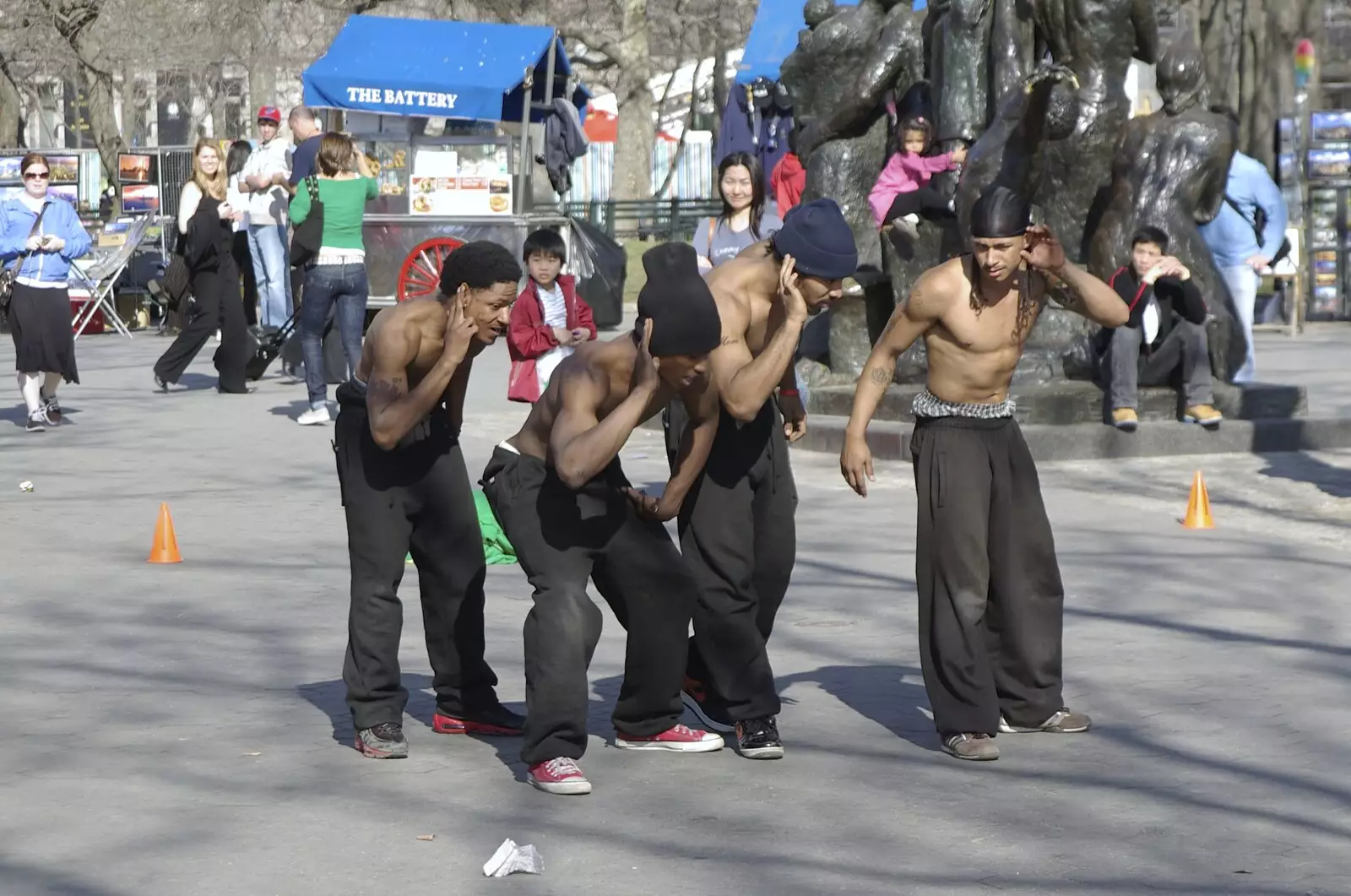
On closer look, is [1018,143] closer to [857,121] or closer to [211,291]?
[857,121]

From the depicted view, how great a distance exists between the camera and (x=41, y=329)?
14.1 meters


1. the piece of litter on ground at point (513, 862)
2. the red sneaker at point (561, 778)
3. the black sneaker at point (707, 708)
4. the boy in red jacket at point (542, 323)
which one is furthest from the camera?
the boy in red jacket at point (542, 323)

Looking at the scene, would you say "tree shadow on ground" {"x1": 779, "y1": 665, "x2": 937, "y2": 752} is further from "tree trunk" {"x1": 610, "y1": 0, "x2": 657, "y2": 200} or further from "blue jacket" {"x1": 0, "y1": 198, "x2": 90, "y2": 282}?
"tree trunk" {"x1": 610, "y1": 0, "x2": 657, "y2": 200}

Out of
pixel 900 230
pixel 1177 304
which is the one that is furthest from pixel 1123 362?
pixel 900 230

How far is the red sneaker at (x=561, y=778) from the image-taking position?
18.8ft

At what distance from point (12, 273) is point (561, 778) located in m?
10.1

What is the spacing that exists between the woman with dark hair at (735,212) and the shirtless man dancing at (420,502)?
3.67m

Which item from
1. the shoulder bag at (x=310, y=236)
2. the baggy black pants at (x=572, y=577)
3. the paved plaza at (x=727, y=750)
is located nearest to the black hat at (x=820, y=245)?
the baggy black pants at (x=572, y=577)

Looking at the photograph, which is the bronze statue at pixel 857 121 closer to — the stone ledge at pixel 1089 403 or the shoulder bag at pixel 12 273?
the stone ledge at pixel 1089 403

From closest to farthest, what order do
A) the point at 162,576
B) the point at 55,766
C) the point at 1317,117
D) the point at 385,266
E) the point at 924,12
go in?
the point at 55,766 → the point at 162,576 → the point at 924,12 → the point at 385,266 → the point at 1317,117

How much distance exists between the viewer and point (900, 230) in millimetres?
13672

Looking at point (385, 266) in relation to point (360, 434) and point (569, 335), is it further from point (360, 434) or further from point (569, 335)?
point (360, 434)

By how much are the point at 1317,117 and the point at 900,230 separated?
12.7 metres

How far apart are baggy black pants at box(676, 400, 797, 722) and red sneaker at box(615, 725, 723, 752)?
0.35 feet
